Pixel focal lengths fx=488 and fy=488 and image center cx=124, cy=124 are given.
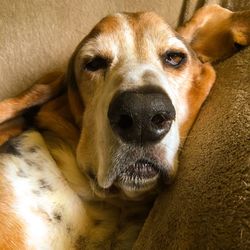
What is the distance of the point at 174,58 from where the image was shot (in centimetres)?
159

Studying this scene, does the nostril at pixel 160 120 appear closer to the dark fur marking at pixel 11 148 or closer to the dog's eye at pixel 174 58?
the dog's eye at pixel 174 58

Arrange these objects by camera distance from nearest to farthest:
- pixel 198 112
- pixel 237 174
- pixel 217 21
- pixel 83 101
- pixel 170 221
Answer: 1. pixel 237 174
2. pixel 170 221
3. pixel 198 112
4. pixel 83 101
5. pixel 217 21

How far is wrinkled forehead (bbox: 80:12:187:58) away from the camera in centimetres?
154

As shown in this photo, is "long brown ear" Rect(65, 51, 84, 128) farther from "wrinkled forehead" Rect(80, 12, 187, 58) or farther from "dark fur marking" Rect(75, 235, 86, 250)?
"dark fur marking" Rect(75, 235, 86, 250)

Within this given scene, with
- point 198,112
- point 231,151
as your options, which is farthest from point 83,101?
point 231,151

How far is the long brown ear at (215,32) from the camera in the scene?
5.51 ft

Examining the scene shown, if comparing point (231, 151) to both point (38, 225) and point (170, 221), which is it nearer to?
point (170, 221)

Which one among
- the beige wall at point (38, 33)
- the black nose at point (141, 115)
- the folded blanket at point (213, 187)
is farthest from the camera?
the beige wall at point (38, 33)

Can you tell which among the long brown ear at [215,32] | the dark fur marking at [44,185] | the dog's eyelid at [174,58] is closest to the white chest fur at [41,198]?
the dark fur marking at [44,185]

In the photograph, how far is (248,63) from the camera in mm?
1402

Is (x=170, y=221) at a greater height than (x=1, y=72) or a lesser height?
greater

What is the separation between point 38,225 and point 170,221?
44 centimetres

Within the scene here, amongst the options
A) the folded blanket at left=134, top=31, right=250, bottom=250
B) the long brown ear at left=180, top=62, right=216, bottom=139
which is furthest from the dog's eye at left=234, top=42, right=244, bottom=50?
the folded blanket at left=134, top=31, right=250, bottom=250

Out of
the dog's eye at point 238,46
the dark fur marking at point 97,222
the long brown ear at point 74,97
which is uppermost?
the dog's eye at point 238,46
